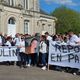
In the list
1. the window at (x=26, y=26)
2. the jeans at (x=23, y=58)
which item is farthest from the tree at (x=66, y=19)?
the jeans at (x=23, y=58)

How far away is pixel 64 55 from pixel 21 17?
29.2m

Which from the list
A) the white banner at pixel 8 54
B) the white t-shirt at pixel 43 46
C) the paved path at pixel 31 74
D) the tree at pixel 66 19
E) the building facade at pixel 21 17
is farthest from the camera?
the tree at pixel 66 19

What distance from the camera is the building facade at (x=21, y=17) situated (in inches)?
1715

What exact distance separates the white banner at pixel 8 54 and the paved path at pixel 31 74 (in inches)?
56.5

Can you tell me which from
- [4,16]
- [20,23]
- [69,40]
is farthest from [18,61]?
[20,23]

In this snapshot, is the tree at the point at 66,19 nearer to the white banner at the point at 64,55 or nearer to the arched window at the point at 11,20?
the arched window at the point at 11,20

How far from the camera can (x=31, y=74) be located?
17594 mm

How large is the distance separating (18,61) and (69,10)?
72119mm

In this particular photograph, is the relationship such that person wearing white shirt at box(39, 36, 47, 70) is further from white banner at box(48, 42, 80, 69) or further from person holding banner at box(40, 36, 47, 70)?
white banner at box(48, 42, 80, 69)

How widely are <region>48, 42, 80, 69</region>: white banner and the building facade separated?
23445mm

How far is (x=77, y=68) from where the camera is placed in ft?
60.2

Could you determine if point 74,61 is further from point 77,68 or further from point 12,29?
point 12,29

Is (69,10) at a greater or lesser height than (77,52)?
greater

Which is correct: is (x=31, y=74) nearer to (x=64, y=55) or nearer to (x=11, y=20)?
(x=64, y=55)
